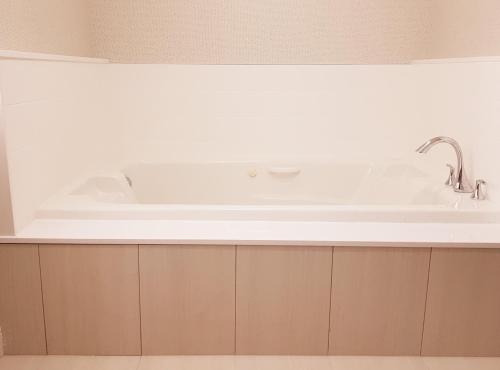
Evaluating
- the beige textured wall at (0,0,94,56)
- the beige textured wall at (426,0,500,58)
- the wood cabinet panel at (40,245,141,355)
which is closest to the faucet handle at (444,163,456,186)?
the beige textured wall at (426,0,500,58)

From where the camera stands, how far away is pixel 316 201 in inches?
115

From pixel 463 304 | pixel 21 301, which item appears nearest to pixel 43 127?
pixel 21 301

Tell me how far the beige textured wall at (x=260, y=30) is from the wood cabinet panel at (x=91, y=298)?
1.57 m

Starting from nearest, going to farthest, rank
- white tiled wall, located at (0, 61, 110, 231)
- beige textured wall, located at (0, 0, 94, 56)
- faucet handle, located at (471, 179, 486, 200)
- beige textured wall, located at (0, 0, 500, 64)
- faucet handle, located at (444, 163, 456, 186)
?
white tiled wall, located at (0, 61, 110, 231) < beige textured wall, located at (0, 0, 94, 56) < faucet handle, located at (471, 179, 486, 200) < faucet handle, located at (444, 163, 456, 186) < beige textured wall, located at (0, 0, 500, 64)

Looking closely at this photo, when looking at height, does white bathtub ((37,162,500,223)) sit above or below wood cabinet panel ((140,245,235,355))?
above

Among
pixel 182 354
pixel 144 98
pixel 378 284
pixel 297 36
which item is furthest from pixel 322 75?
pixel 182 354

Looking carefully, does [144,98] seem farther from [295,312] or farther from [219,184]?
[295,312]

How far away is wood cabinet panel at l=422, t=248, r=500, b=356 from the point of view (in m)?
1.81

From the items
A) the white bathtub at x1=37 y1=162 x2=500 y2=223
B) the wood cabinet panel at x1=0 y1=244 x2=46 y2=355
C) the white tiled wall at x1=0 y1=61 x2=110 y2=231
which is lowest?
the wood cabinet panel at x1=0 y1=244 x2=46 y2=355

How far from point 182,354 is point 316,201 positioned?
4.32 feet

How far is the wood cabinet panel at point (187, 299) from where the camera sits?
181 centimetres

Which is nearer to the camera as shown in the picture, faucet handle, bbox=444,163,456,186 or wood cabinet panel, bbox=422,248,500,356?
wood cabinet panel, bbox=422,248,500,356

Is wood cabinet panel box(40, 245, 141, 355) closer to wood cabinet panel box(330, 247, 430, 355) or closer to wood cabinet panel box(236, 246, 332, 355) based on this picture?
wood cabinet panel box(236, 246, 332, 355)

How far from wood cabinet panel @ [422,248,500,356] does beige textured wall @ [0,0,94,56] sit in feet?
5.94
